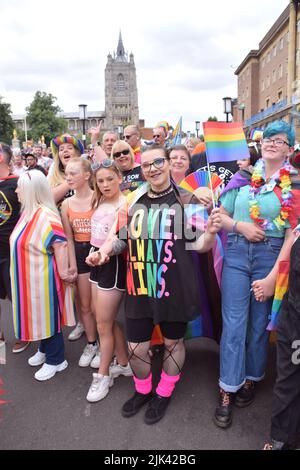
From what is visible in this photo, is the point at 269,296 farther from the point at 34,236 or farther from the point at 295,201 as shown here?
the point at 34,236

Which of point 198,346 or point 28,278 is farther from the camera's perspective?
point 198,346

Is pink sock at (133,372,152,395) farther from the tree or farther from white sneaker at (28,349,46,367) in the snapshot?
the tree

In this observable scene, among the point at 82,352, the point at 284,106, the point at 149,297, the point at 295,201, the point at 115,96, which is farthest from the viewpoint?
the point at 115,96

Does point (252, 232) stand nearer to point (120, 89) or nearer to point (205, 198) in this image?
point (205, 198)

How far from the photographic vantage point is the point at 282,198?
231 cm

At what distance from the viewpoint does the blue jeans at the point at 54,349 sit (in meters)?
3.12

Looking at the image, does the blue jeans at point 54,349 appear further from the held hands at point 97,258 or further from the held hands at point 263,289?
the held hands at point 263,289

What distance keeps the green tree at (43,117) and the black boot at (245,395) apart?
61501 mm

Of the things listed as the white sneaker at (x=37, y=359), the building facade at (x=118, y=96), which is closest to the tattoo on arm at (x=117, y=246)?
the white sneaker at (x=37, y=359)

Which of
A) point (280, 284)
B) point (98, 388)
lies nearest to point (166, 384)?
point (98, 388)

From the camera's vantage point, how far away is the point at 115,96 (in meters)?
115

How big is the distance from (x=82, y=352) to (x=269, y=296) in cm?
208

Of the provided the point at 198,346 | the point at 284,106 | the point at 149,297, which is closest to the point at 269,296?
the point at 149,297

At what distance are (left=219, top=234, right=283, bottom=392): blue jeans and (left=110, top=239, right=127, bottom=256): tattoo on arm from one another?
779 millimetres
